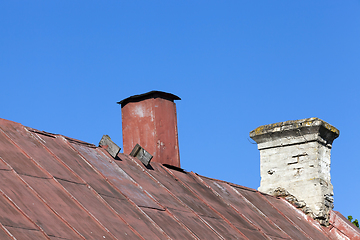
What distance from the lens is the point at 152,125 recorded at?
841 centimetres

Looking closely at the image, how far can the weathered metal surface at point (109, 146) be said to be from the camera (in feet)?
23.2

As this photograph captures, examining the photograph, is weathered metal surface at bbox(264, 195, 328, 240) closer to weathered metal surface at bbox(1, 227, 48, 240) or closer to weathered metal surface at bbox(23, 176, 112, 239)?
weathered metal surface at bbox(23, 176, 112, 239)

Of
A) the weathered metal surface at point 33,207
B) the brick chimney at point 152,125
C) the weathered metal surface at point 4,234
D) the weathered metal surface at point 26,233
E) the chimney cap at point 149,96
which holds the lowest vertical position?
the weathered metal surface at point 4,234

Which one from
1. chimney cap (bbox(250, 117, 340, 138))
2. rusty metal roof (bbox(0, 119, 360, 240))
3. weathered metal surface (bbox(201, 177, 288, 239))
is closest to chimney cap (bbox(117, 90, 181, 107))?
rusty metal roof (bbox(0, 119, 360, 240))

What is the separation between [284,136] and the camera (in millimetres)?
10094

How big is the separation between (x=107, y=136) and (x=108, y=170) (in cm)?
84

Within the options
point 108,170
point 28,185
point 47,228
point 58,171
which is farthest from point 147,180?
point 47,228

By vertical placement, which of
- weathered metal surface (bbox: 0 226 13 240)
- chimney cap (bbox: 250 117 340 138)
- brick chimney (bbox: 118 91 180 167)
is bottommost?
weathered metal surface (bbox: 0 226 13 240)

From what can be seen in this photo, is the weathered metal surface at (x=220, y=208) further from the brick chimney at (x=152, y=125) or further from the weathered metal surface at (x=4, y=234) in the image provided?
the weathered metal surface at (x=4, y=234)

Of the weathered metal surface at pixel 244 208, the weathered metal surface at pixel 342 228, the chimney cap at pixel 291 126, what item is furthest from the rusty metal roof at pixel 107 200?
the chimney cap at pixel 291 126

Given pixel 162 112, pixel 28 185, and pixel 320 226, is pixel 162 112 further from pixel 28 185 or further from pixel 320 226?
pixel 28 185

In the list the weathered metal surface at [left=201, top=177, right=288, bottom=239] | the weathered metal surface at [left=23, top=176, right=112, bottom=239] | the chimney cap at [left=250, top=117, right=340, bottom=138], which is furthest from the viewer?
the chimney cap at [left=250, top=117, right=340, bottom=138]

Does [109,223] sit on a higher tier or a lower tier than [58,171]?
lower

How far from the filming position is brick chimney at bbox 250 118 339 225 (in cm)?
970
